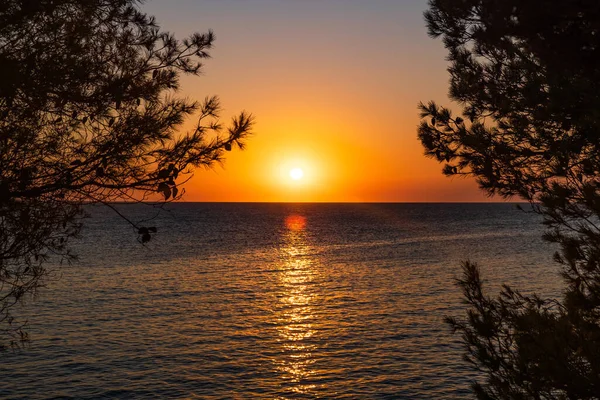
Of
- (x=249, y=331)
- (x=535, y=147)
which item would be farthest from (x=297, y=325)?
(x=535, y=147)

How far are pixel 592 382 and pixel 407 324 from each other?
852 inches

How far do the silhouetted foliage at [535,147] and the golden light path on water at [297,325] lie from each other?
11400 millimetres

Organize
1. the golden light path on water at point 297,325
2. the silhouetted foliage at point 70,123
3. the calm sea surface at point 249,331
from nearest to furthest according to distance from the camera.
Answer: the silhouetted foliage at point 70,123 < the calm sea surface at point 249,331 < the golden light path on water at point 297,325

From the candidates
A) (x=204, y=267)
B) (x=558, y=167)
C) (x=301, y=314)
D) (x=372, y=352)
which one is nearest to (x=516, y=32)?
(x=558, y=167)

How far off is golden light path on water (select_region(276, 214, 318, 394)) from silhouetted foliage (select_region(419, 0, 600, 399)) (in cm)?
1140

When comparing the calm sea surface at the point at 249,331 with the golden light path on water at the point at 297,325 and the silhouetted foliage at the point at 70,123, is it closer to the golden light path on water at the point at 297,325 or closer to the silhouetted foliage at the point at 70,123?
the golden light path on water at the point at 297,325

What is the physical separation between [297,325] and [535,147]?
21.0m

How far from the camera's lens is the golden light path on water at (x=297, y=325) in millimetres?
20594

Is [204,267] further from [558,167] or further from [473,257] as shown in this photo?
[558,167]

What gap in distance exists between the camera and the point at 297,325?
28.5 m

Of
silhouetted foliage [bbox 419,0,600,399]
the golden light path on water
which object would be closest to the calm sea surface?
the golden light path on water

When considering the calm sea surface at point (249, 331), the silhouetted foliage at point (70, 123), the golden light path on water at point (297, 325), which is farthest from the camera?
the golden light path on water at point (297, 325)

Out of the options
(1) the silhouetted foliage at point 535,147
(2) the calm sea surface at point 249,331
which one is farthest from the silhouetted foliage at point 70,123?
(2) the calm sea surface at point 249,331

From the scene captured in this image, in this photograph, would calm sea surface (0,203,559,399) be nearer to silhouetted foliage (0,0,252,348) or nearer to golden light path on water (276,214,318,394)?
golden light path on water (276,214,318,394)
